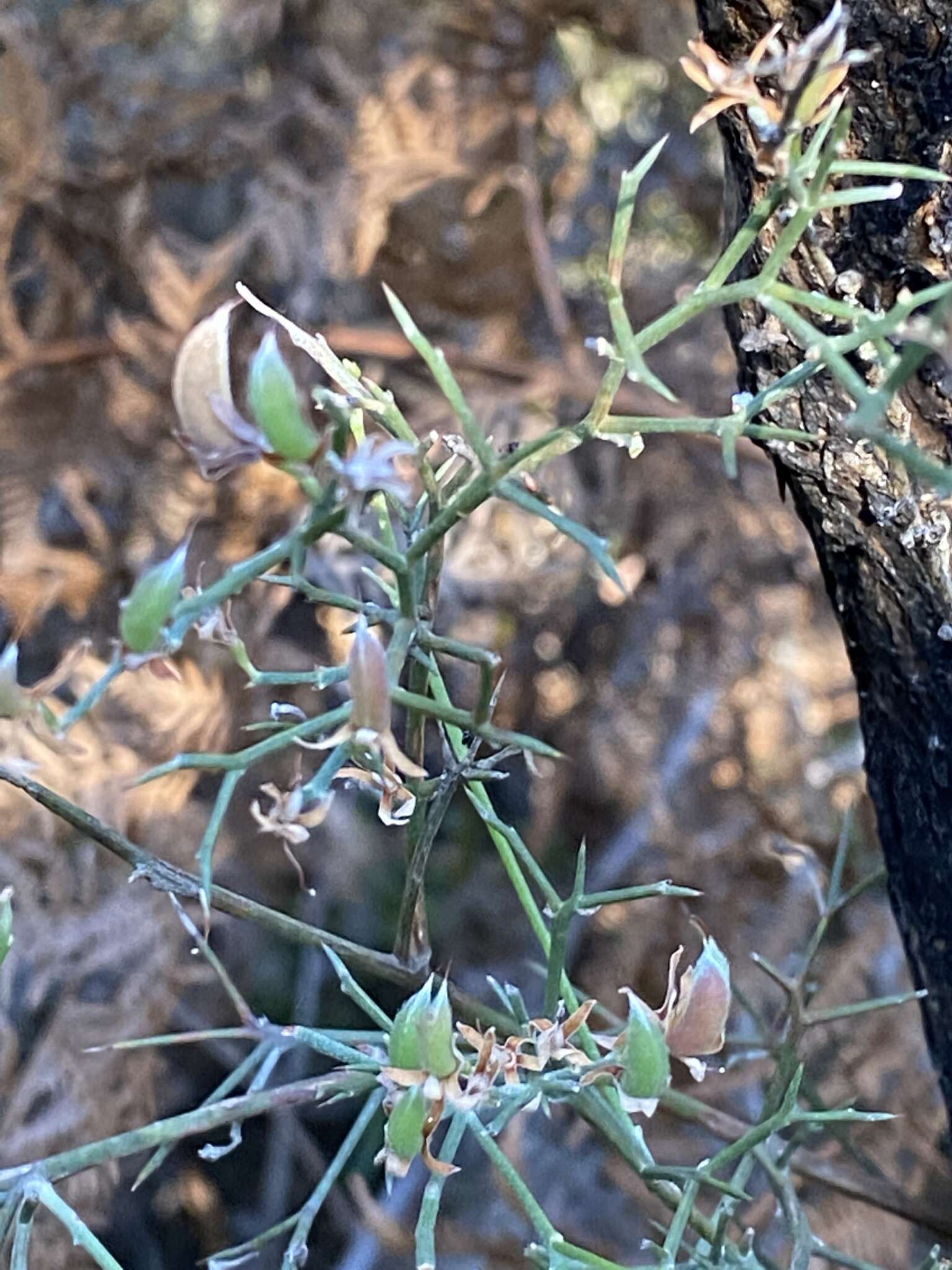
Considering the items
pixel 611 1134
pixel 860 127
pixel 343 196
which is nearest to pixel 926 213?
pixel 860 127

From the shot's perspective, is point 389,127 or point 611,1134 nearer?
point 611,1134

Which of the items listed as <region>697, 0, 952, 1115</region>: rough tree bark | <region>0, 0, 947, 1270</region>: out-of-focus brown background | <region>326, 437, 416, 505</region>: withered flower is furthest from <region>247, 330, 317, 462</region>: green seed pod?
<region>0, 0, 947, 1270</region>: out-of-focus brown background

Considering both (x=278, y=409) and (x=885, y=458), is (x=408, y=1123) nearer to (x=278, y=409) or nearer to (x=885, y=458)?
(x=278, y=409)

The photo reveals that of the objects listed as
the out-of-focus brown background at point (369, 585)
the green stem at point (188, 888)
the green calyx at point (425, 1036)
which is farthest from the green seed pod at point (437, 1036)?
the out-of-focus brown background at point (369, 585)

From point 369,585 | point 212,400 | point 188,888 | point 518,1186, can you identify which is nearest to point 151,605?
point 212,400

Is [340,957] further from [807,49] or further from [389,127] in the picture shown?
[389,127]

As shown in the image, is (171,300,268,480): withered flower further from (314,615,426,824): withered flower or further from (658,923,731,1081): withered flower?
(658,923,731,1081): withered flower

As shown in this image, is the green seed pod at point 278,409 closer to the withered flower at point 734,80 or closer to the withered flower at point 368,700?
the withered flower at point 368,700
